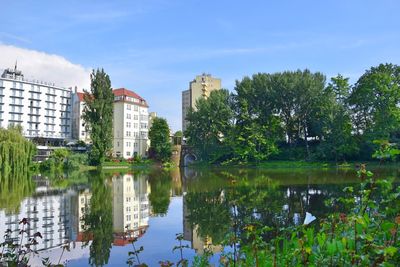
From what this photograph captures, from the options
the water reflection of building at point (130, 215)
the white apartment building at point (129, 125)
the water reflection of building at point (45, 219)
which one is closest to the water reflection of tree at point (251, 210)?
the water reflection of building at point (130, 215)

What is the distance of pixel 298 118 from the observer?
66500 millimetres

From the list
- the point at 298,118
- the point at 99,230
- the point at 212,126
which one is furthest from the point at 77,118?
the point at 99,230

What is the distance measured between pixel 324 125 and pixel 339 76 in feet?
26.2

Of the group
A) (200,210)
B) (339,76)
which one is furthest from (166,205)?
(339,76)

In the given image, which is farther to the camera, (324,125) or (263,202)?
(324,125)

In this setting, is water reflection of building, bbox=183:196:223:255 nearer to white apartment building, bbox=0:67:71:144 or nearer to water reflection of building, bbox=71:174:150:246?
water reflection of building, bbox=71:174:150:246

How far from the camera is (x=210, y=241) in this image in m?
11.0

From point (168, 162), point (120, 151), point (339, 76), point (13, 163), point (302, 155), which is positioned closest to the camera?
point (13, 163)

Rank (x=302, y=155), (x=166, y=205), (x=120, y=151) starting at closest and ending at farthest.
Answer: (x=166, y=205) → (x=302, y=155) → (x=120, y=151)

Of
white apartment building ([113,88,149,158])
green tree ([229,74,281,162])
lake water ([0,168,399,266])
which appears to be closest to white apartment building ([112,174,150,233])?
lake water ([0,168,399,266])

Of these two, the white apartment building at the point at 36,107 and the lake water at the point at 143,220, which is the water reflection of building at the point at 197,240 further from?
the white apartment building at the point at 36,107

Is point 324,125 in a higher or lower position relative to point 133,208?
higher

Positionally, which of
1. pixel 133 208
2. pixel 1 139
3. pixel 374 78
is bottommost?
pixel 133 208

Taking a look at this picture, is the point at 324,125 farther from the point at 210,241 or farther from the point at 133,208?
the point at 210,241
